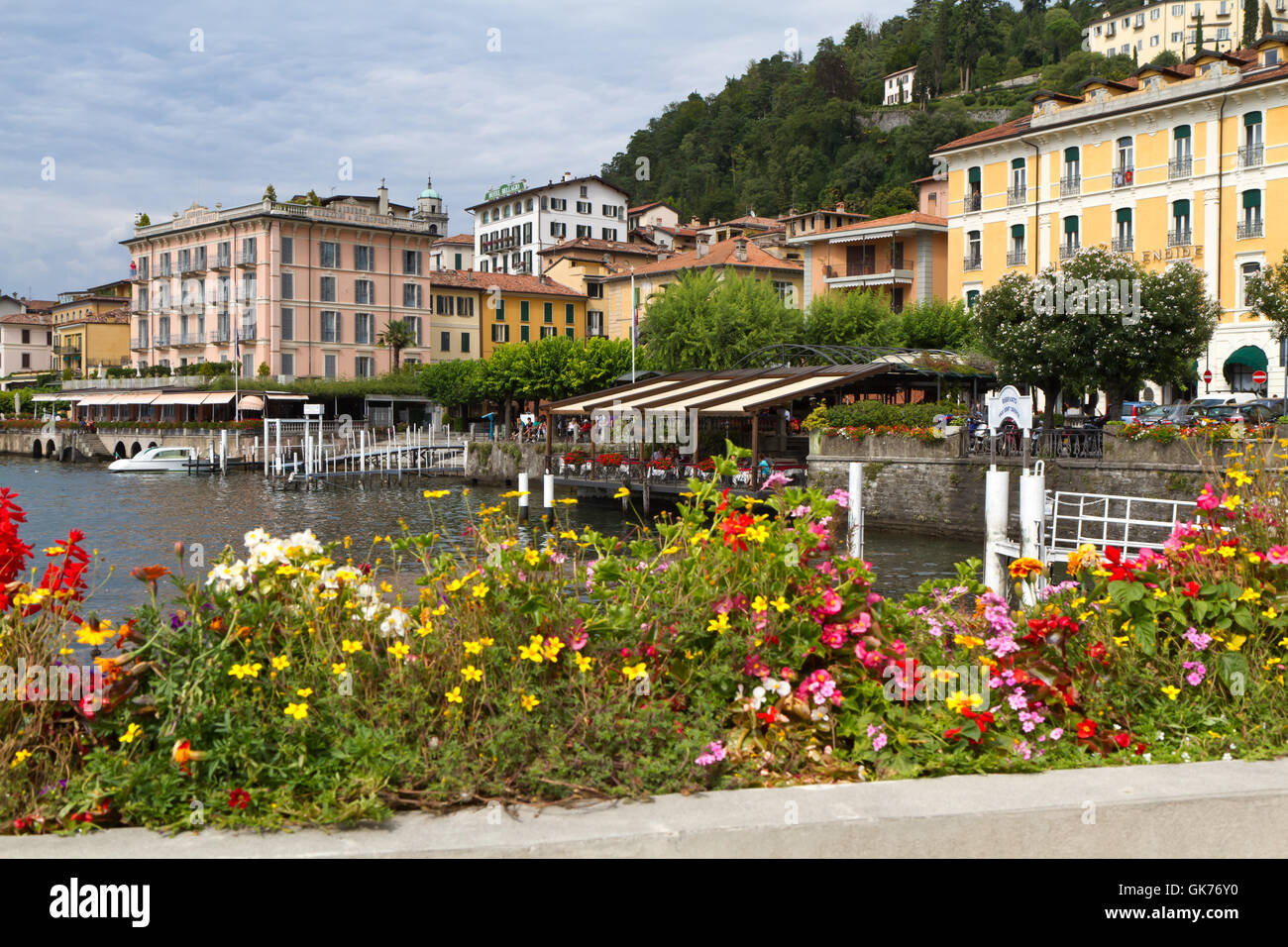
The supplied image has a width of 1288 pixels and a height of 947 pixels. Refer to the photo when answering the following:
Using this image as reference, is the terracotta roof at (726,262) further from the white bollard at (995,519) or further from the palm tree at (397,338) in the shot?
the white bollard at (995,519)

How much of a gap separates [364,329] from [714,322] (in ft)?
119

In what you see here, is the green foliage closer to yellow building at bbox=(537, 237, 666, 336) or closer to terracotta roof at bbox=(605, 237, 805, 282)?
terracotta roof at bbox=(605, 237, 805, 282)

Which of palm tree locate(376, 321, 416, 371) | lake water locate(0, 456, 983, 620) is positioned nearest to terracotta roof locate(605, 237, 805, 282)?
palm tree locate(376, 321, 416, 371)

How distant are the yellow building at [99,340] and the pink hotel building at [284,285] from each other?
17639 mm

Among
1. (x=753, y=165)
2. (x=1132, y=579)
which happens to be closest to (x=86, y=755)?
(x=1132, y=579)

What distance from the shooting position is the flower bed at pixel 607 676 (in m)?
3.57

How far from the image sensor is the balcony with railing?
139 ft

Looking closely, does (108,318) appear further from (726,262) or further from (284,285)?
(726,262)

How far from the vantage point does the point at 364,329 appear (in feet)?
259

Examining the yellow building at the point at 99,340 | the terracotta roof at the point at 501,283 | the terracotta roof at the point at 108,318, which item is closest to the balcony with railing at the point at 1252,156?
the terracotta roof at the point at 501,283

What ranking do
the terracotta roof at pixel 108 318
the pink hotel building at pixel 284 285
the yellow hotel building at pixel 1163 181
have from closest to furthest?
the yellow hotel building at pixel 1163 181 < the pink hotel building at pixel 284 285 < the terracotta roof at pixel 108 318

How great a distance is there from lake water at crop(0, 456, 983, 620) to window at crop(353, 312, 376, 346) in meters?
18.9

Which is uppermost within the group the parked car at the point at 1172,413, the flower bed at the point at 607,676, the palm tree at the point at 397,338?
the palm tree at the point at 397,338

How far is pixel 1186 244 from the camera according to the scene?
4469 cm
